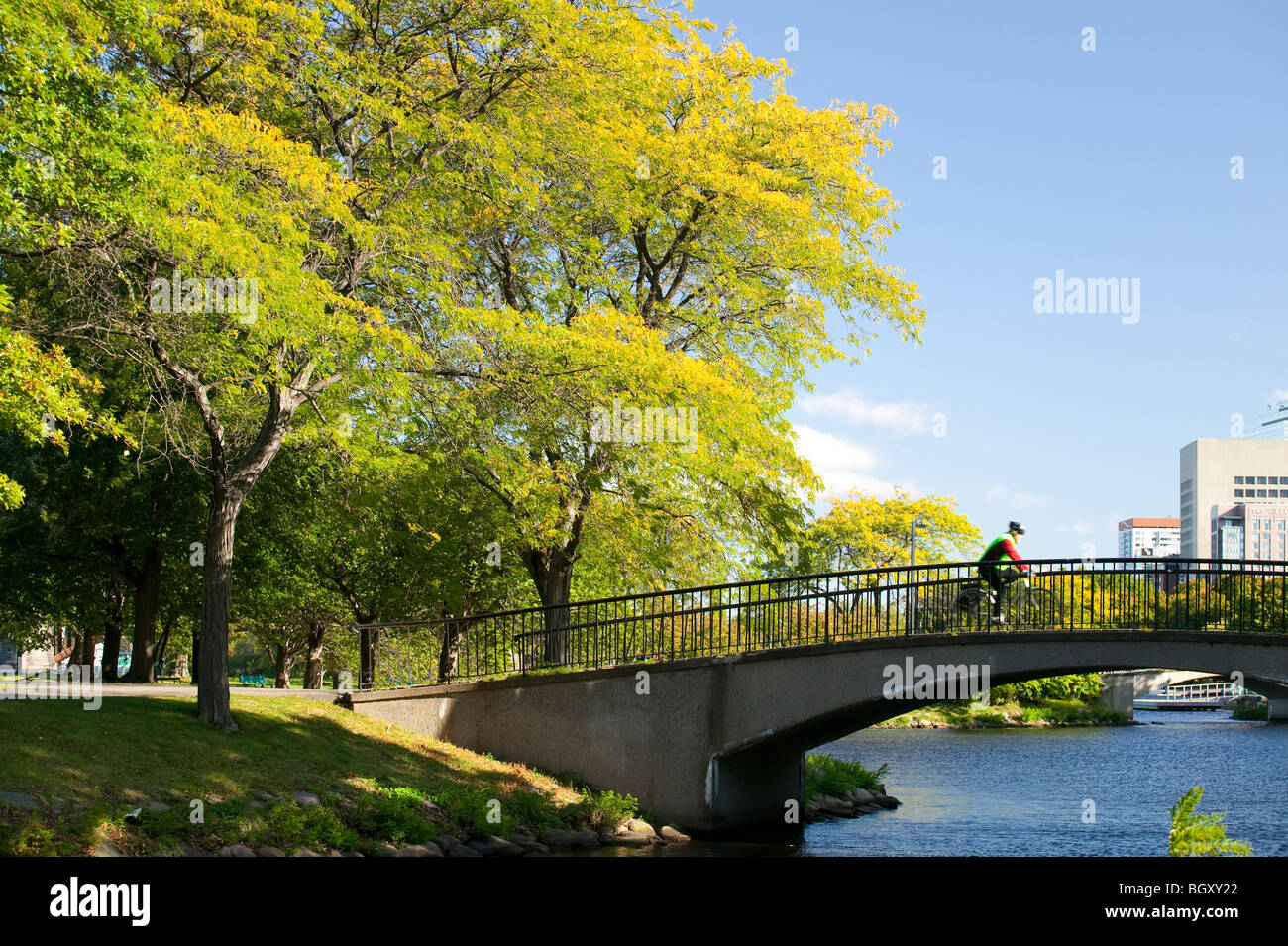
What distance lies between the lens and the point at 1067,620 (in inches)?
749

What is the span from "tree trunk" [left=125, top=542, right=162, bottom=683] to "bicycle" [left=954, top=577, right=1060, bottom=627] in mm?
18877

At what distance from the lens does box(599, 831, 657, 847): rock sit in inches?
712

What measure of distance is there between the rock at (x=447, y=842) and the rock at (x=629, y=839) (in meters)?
2.60

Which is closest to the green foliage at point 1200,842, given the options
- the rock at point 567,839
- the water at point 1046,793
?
the water at point 1046,793

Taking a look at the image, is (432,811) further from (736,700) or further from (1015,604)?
(1015,604)

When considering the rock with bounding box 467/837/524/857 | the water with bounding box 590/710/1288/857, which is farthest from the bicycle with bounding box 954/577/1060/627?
the rock with bounding box 467/837/524/857

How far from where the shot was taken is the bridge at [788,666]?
56.7 ft

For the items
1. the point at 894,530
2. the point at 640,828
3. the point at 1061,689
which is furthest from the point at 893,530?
the point at 640,828

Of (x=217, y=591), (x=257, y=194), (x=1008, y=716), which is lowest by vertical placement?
(x=1008, y=716)

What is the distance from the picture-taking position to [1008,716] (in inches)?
2360

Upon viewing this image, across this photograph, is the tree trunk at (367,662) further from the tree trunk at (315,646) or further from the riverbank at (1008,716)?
the riverbank at (1008,716)

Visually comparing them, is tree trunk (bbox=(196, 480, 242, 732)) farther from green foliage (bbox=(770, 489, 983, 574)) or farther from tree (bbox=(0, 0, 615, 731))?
green foliage (bbox=(770, 489, 983, 574))

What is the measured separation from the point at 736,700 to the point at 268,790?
712 cm

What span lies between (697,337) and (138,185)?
12151mm
